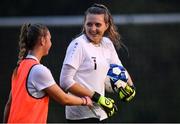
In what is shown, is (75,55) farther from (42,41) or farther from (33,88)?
(33,88)

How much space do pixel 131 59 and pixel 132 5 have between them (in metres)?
1.27

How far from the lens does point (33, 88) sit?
494 cm

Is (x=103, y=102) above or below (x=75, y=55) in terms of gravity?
below

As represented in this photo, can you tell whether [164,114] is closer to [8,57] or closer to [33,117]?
[8,57]

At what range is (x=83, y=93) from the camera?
543 cm

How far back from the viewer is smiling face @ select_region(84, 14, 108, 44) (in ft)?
18.5

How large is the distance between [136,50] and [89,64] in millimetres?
5093

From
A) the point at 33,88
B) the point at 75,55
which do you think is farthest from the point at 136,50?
the point at 33,88

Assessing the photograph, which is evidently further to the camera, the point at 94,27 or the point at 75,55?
the point at 94,27

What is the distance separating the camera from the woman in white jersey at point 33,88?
4918mm

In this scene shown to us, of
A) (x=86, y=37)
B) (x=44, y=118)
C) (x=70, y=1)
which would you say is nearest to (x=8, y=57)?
(x=70, y=1)

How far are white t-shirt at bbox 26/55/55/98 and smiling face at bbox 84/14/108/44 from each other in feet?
2.64

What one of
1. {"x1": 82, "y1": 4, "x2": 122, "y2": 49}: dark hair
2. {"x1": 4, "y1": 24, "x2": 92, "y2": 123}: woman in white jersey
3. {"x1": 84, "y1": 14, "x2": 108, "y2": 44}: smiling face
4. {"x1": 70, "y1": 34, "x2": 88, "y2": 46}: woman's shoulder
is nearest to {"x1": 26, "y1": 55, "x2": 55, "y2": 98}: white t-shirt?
{"x1": 4, "y1": 24, "x2": 92, "y2": 123}: woman in white jersey

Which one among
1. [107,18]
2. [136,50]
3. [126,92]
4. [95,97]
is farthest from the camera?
[136,50]
